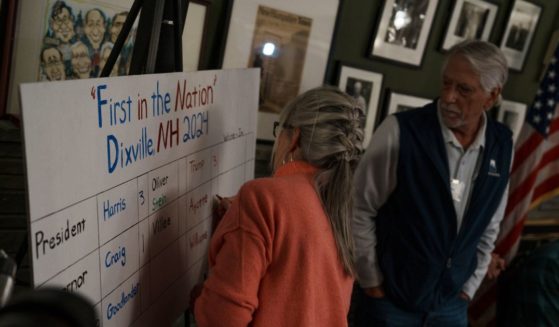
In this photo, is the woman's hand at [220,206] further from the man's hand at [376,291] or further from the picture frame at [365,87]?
the picture frame at [365,87]

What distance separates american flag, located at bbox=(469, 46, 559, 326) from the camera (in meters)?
2.47

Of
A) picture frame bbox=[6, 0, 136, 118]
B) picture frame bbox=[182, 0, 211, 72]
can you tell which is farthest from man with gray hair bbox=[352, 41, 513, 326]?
picture frame bbox=[6, 0, 136, 118]

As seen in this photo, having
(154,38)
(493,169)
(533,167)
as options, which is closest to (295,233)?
(154,38)

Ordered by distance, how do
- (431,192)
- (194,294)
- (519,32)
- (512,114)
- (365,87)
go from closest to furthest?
(194,294) < (431,192) < (365,87) < (519,32) < (512,114)

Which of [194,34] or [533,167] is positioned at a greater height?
[194,34]

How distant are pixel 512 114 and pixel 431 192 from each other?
1715 mm

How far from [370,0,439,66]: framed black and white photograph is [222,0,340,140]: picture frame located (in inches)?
13.2

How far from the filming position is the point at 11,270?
47 centimetres

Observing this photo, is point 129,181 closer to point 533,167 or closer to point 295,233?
point 295,233

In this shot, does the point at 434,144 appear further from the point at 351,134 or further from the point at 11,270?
the point at 11,270

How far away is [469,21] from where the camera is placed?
253 cm

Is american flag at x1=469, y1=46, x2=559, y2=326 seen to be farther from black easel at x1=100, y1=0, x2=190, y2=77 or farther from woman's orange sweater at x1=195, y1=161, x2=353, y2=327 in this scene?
black easel at x1=100, y1=0, x2=190, y2=77

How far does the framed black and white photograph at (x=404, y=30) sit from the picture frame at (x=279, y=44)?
0.33 m

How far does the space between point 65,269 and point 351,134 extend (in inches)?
27.2
